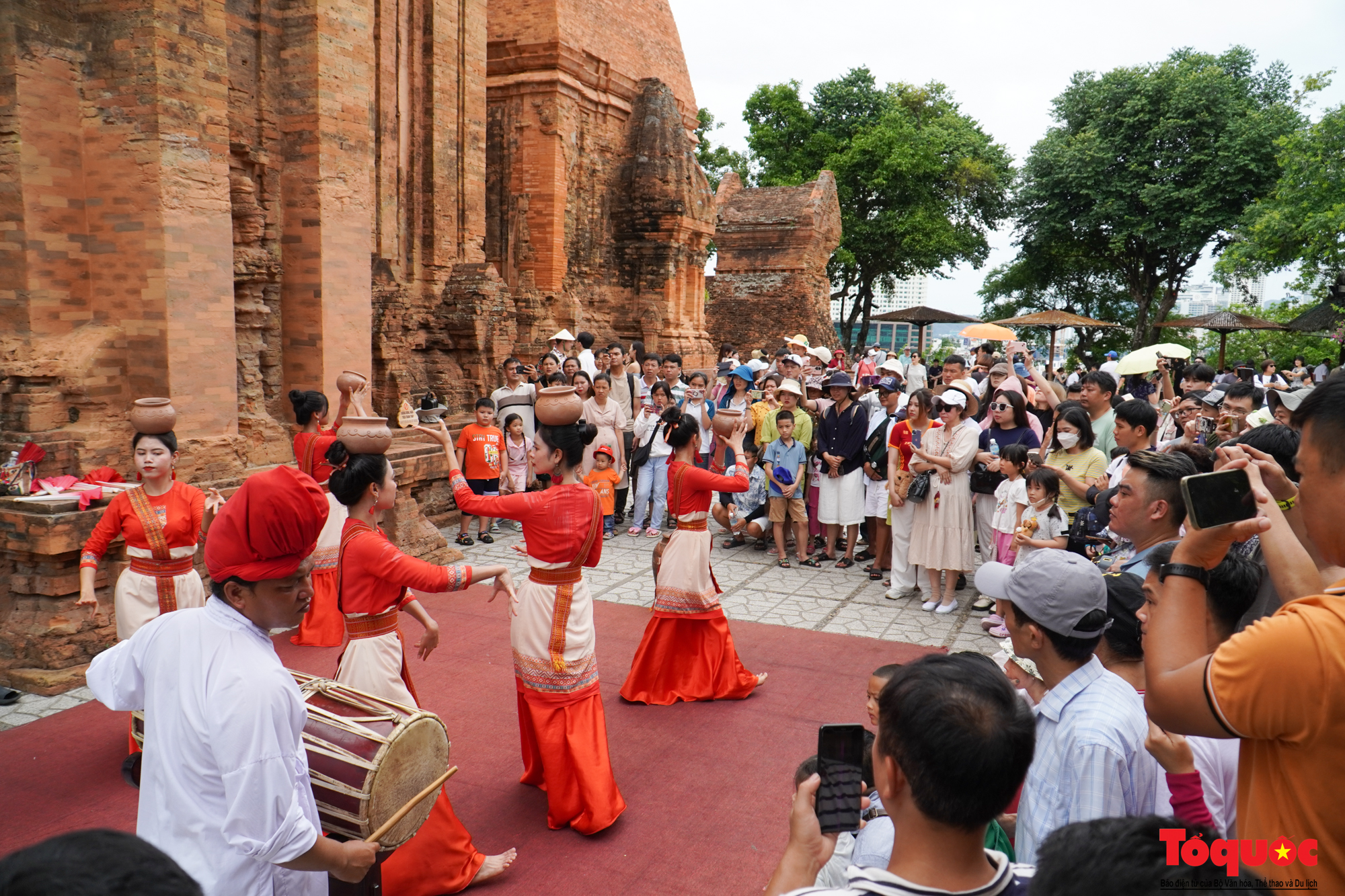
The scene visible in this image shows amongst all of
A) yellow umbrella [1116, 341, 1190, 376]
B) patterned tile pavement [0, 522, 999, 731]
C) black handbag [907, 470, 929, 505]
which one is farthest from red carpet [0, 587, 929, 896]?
yellow umbrella [1116, 341, 1190, 376]

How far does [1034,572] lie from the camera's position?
7.87 ft

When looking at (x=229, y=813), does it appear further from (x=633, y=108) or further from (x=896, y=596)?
(x=633, y=108)

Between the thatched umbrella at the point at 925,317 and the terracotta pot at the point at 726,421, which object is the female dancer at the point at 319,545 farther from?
the thatched umbrella at the point at 925,317

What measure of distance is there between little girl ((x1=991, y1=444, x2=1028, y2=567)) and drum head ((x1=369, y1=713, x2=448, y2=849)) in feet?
16.4

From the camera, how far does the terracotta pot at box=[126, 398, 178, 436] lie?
15.5 feet

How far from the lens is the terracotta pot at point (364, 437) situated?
3.90 m

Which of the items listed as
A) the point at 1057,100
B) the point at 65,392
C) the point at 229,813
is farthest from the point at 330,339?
the point at 1057,100

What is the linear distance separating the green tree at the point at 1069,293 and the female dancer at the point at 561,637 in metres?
30.4

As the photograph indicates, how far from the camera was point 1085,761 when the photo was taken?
2.19 metres

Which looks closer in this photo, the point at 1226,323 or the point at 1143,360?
the point at 1143,360

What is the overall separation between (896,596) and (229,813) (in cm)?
667

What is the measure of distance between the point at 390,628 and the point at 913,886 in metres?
2.78

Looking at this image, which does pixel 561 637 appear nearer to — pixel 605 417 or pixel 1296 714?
pixel 1296 714

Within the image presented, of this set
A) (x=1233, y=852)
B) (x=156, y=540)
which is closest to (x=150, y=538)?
(x=156, y=540)
